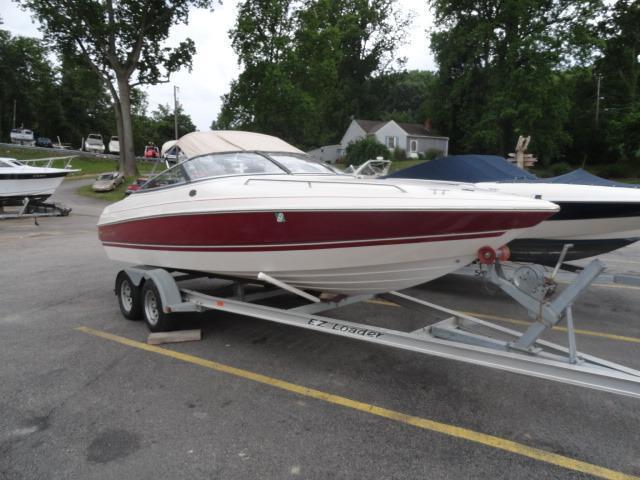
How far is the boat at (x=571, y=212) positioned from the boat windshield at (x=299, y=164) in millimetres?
900

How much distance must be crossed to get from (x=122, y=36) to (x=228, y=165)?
24.7m

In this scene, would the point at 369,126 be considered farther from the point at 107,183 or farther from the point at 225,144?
the point at 225,144

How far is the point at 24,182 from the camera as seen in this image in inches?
616

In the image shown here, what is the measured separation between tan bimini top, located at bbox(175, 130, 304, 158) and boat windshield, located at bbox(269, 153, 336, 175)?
0.52 ft

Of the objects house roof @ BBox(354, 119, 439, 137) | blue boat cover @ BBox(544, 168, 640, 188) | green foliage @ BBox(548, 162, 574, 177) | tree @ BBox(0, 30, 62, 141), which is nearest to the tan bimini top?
blue boat cover @ BBox(544, 168, 640, 188)

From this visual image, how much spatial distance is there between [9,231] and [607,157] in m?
39.0

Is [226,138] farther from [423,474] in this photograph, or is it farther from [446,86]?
[446,86]

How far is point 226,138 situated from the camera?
16.9ft

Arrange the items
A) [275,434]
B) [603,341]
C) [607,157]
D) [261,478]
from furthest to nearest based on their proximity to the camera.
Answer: [607,157]
[603,341]
[275,434]
[261,478]

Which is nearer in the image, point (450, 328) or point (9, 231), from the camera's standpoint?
point (450, 328)

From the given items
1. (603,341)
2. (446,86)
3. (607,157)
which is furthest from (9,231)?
(607,157)

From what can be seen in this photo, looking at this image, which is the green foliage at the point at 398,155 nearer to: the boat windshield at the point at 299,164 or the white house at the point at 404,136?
the white house at the point at 404,136

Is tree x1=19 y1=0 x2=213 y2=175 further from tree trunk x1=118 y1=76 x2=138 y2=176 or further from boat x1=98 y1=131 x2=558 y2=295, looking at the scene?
boat x1=98 y1=131 x2=558 y2=295

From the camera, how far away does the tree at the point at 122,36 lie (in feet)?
77.7
